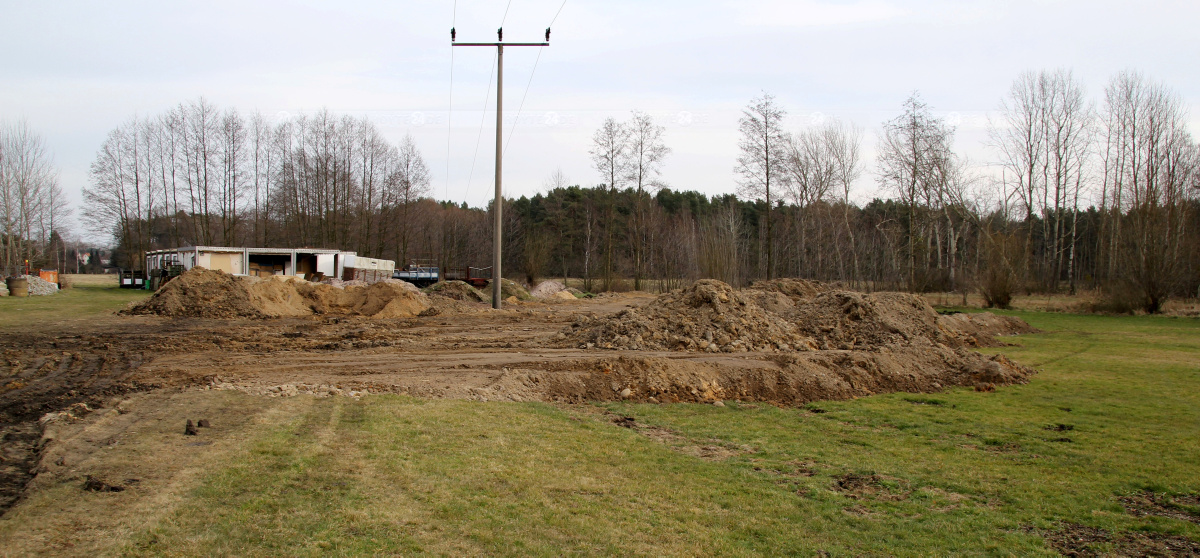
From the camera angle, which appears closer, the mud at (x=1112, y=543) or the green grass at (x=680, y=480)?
the green grass at (x=680, y=480)

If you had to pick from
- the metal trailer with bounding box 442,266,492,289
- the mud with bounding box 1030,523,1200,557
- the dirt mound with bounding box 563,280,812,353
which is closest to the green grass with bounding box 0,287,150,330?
the dirt mound with bounding box 563,280,812,353

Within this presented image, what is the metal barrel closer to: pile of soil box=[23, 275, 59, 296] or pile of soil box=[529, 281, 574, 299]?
pile of soil box=[23, 275, 59, 296]

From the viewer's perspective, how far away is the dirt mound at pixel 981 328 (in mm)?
19375

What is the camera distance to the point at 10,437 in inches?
275

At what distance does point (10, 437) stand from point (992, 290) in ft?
122

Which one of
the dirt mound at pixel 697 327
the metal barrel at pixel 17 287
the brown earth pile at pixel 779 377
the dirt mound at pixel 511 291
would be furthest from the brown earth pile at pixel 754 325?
the metal barrel at pixel 17 287

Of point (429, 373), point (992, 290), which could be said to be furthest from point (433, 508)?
point (992, 290)

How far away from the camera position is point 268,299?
2586 centimetres

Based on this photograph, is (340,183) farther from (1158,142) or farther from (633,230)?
A: (1158,142)

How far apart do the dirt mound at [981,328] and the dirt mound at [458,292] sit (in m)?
22.0

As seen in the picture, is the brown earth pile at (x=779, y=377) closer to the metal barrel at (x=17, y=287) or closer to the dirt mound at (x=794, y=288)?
the dirt mound at (x=794, y=288)

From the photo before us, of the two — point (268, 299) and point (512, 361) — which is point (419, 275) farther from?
point (512, 361)

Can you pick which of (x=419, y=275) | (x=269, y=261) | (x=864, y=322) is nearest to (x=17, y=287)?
(x=269, y=261)

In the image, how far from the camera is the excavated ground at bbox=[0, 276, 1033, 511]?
1036 centimetres
